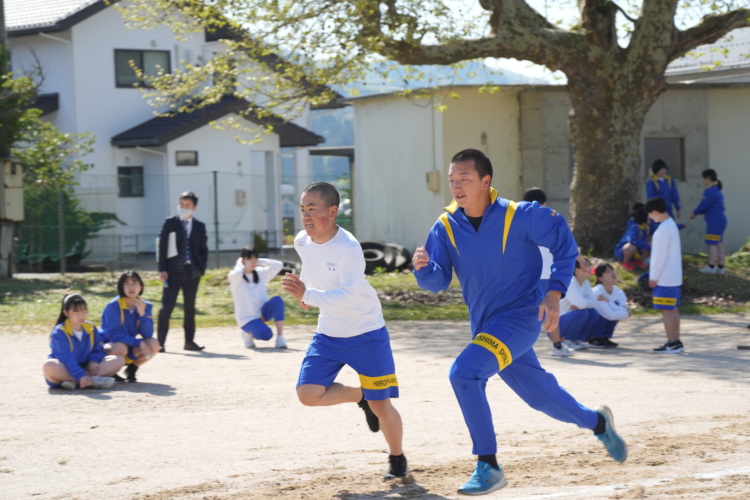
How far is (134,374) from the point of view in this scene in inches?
406

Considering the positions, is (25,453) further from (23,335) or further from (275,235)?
(275,235)

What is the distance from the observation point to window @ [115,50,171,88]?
33.0 metres

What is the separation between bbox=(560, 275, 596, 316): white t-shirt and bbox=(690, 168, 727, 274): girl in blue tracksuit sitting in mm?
7226

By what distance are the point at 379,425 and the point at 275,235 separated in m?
24.0

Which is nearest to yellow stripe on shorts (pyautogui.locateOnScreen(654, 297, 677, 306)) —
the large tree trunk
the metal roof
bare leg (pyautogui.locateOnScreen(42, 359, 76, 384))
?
bare leg (pyautogui.locateOnScreen(42, 359, 76, 384))

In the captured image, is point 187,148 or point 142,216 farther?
point 187,148

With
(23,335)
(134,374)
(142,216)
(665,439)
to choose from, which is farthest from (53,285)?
(665,439)

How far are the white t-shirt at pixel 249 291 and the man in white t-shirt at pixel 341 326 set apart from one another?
682cm

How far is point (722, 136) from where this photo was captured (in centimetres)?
2498

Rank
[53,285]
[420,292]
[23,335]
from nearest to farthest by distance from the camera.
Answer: [23,335]
[420,292]
[53,285]

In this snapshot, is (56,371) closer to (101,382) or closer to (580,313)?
(101,382)

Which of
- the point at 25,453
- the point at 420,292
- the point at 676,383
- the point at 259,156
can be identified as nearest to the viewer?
the point at 25,453

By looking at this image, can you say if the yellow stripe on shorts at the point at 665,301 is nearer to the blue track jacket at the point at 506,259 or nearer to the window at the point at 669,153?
the blue track jacket at the point at 506,259

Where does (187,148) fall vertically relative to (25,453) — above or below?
above
